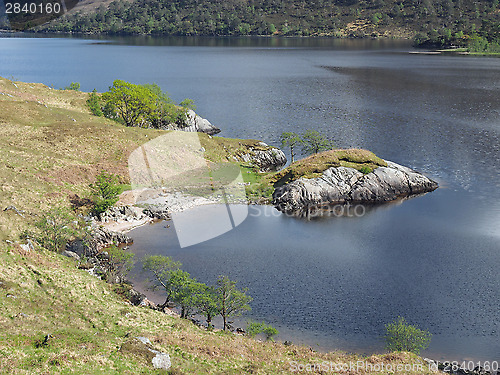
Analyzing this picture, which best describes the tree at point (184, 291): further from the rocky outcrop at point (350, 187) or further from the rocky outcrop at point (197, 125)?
the rocky outcrop at point (197, 125)

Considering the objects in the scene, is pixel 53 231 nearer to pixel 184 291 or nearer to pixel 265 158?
pixel 184 291

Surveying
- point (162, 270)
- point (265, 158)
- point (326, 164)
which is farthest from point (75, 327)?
point (265, 158)

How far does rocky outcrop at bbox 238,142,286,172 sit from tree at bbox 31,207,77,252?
46.3m

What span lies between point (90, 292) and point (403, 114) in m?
117

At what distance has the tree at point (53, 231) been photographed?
2416 inches

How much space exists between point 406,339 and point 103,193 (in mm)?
50338

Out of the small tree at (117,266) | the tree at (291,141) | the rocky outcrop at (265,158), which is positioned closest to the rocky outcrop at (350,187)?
the rocky outcrop at (265,158)

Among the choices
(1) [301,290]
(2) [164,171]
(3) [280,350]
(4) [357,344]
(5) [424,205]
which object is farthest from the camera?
(2) [164,171]

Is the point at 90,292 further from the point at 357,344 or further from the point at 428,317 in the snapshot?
the point at 428,317

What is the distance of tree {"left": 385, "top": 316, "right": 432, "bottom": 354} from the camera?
45.4m

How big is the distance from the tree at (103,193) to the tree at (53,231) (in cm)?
769

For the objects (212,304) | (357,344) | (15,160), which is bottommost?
(357,344)

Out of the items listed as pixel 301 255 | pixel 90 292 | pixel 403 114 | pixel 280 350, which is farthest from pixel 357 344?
pixel 403 114

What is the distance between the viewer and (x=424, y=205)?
84625 millimetres
